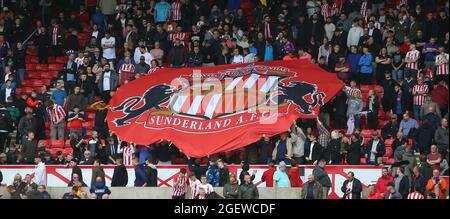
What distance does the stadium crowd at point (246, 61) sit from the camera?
93.2 ft

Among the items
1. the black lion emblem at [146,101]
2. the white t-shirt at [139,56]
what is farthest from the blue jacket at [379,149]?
the white t-shirt at [139,56]

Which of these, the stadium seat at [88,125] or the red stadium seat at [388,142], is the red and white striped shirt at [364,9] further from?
the stadium seat at [88,125]

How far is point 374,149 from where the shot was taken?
28.5 metres

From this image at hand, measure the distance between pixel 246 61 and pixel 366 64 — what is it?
2.97m

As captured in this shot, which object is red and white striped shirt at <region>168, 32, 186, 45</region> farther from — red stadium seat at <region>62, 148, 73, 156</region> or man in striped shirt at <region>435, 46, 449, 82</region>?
man in striped shirt at <region>435, 46, 449, 82</region>

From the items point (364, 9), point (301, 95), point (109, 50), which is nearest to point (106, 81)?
point (109, 50)

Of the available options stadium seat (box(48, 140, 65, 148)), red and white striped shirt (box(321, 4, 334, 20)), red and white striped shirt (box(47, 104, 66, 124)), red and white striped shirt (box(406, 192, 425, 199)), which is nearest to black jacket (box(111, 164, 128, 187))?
stadium seat (box(48, 140, 65, 148))

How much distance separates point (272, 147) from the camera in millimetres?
29109

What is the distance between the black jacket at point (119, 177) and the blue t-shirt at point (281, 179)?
10.4ft

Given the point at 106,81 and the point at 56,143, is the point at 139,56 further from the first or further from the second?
the point at 56,143

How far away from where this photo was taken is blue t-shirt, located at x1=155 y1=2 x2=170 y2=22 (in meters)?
34.9

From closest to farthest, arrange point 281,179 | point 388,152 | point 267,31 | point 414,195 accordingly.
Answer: point 414,195
point 281,179
point 388,152
point 267,31
